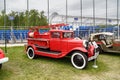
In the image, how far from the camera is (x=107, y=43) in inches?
348

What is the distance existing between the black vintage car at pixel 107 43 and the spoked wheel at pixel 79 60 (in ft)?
10.00

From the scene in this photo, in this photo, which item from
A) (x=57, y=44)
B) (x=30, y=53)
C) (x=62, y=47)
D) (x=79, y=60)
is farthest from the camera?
(x=30, y=53)

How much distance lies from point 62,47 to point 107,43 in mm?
3311

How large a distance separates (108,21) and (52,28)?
1179cm

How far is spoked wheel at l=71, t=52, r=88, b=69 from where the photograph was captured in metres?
5.81

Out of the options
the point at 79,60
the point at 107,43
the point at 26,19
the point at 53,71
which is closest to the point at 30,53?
the point at 53,71

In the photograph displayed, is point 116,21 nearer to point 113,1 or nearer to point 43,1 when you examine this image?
point 113,1

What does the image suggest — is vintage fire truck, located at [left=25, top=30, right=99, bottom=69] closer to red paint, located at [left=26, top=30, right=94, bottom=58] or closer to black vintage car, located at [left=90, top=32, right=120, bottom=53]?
red paint, located at [left=26, top=30, right=94, bottom=58]

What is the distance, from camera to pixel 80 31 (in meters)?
14.1

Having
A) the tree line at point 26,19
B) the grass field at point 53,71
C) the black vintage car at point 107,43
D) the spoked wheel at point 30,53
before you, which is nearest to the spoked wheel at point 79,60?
the grass field at point 53,71

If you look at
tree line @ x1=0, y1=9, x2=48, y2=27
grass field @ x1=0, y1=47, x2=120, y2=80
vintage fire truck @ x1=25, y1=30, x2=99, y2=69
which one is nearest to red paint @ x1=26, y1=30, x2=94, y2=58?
vintage fire truck @ x1=25, y1=30, x2=99, y2=69

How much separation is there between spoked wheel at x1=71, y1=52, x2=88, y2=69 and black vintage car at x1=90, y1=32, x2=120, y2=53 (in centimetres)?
305

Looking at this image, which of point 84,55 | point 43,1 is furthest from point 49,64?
point 43,1

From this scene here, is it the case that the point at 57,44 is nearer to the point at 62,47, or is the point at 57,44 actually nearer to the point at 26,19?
the point at 62,47
